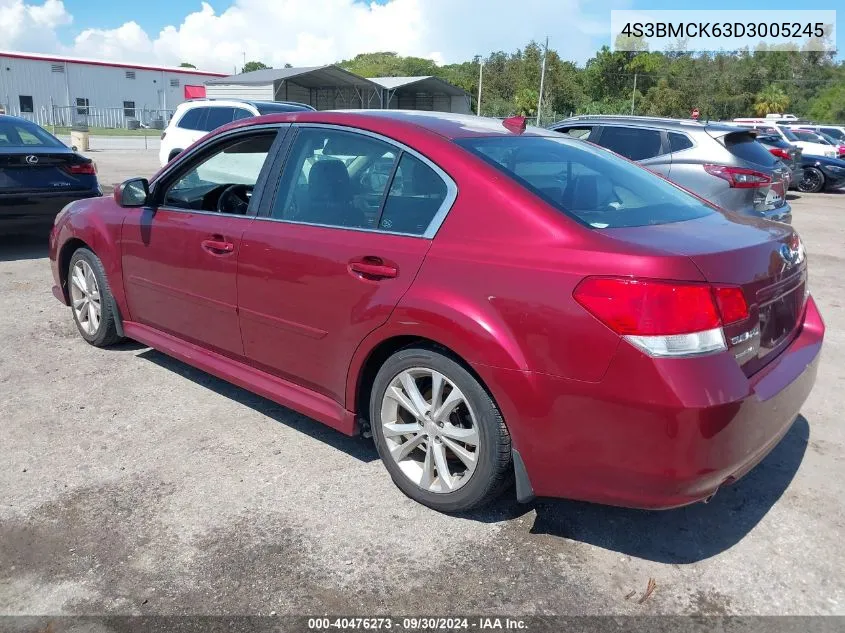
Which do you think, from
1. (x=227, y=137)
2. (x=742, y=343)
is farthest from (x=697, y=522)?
(x=227, y=137)

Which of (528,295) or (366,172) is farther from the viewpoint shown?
(366,172)

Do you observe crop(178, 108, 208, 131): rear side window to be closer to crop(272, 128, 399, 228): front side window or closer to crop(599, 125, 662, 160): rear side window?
crop(599, 125, 662, 160): rear side window

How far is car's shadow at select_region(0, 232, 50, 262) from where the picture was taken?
26.9 ft

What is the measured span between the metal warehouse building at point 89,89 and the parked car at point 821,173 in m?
34.2

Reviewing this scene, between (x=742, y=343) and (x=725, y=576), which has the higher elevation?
(x=742, y=343)

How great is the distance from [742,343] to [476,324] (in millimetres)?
925

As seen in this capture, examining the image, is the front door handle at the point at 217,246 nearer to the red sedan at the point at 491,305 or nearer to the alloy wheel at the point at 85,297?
the red sedan at the point at 491,305

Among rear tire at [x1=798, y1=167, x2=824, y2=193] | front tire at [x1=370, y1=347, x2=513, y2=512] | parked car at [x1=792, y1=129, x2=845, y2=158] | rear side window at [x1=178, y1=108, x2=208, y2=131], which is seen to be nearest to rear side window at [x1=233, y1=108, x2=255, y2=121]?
rear side window at [x1=178, y1=108, x2=208, y2=131]

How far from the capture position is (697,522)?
3.12 m

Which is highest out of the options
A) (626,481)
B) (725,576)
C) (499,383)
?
(499,383)

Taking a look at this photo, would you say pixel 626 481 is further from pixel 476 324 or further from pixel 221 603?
pixel 221 603

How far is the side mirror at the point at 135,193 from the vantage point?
14.0 ft

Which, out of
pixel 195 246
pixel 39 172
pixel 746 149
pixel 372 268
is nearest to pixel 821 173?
pixel 746 149

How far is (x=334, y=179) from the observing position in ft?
11.5
